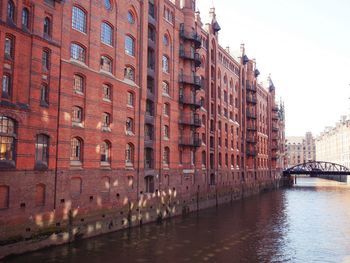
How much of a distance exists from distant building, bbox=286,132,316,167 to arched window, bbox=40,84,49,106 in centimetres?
17404

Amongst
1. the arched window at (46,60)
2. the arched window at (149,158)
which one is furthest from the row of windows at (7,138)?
the arched window at (149,158)

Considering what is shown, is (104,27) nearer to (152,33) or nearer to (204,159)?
(152,33)

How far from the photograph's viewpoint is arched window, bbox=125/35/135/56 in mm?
32906

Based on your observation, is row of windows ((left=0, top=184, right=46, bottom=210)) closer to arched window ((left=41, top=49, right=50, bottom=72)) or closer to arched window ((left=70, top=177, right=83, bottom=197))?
arched window ((left=70, top=177, right=83, bottom=197))

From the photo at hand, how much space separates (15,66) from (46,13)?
4.51 m

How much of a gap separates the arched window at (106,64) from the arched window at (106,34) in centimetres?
124

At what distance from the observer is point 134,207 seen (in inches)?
1262

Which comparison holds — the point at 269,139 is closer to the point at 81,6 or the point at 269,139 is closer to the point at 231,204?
the point at 231,204

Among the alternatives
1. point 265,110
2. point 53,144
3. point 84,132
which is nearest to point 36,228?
point 53,144

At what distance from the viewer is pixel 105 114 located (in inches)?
1185

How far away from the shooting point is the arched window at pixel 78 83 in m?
27.1

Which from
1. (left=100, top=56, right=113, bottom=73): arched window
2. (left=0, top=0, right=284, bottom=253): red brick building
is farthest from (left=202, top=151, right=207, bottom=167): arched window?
(left=100, top=56, right=113, bottom=73): arched window

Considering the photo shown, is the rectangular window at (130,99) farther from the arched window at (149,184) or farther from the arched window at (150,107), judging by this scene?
the arched window at (149,184)

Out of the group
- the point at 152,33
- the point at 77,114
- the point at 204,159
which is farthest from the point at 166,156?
the point at 77,114
